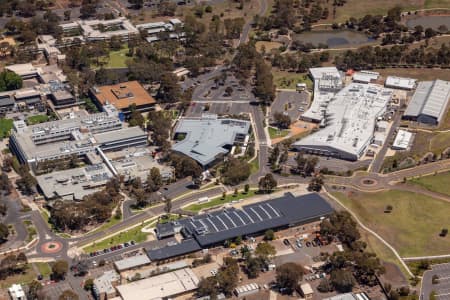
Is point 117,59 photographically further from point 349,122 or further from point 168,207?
point 168,207

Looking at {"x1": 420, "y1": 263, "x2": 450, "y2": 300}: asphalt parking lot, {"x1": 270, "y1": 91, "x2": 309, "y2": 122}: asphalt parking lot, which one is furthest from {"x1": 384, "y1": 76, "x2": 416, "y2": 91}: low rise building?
{"x1": 420, "y1": 263, "x2": 450, "y2": 300}: asphalt parking lot

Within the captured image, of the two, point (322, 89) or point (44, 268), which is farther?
point (322, 89)

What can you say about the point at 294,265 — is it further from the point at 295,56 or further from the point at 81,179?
the point at 295,56

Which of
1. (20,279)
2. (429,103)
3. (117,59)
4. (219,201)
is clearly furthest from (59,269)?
(429,103)

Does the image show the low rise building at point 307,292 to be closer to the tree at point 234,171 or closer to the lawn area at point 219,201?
the lawn area at point 219,201

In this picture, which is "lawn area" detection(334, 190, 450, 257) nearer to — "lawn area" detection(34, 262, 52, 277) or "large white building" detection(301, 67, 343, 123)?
"large white building" detection(301, 67, 343, 123)

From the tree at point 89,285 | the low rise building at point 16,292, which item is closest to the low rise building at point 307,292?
the tree at point 89,285

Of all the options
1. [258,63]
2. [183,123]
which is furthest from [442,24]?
[183,123]
